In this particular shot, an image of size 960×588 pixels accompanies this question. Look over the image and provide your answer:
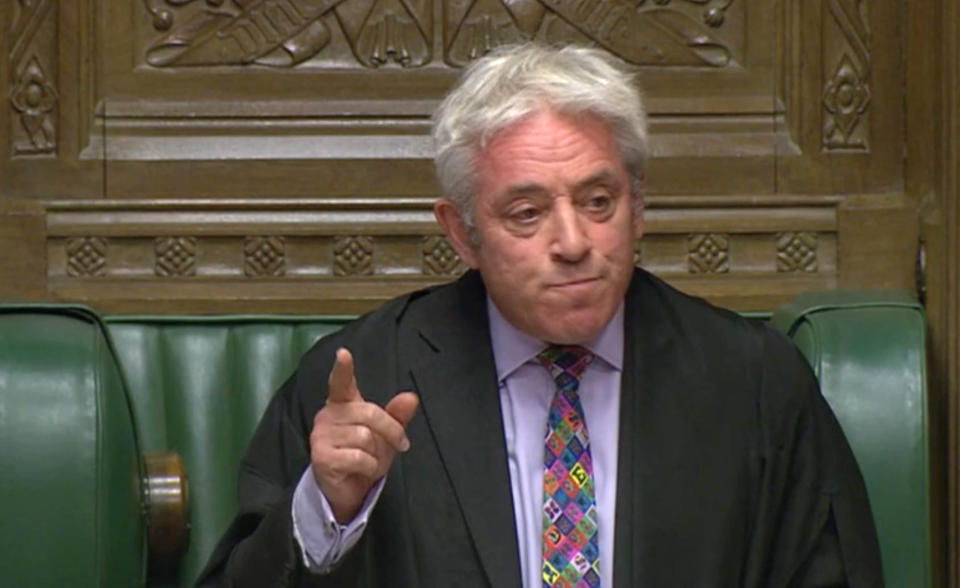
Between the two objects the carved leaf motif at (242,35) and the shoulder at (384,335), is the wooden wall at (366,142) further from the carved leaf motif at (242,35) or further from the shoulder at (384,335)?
the shoulder at (384,335)

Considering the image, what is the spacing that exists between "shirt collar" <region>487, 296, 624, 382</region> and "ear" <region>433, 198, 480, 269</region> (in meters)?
0.08

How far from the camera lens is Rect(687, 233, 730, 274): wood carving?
3264 millimetres

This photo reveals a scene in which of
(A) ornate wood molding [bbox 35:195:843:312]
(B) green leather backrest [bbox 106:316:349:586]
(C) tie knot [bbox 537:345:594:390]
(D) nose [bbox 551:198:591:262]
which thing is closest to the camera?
(D) nose [bbox 551:198:591:262]

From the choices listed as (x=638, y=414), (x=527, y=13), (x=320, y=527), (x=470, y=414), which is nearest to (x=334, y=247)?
(x=527, y=13)

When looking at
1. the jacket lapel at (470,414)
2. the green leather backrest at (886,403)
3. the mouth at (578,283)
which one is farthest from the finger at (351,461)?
the green leather backrest at (886,403)

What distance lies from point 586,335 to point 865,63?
1.07 m

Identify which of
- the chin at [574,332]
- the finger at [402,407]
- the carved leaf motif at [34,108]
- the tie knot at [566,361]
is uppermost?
the carved leaf motif at [34,108]

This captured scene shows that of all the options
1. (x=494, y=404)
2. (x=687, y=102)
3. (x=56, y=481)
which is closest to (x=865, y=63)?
(x=687, y=102)

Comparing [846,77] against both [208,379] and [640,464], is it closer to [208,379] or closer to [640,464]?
[640,464]

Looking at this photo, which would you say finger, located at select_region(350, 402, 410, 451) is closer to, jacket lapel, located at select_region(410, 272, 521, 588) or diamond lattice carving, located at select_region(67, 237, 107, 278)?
jacket lapel, located at select_region(410, 272, 521, 588)

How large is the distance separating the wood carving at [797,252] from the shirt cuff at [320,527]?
3.85 feet

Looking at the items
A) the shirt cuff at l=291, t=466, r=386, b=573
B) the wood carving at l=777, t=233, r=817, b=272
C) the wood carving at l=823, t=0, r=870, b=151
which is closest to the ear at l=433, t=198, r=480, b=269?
the shirt cuff at l=291, t=466, r=386, b=573

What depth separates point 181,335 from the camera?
305cm

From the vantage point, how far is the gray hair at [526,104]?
2.54 metres
